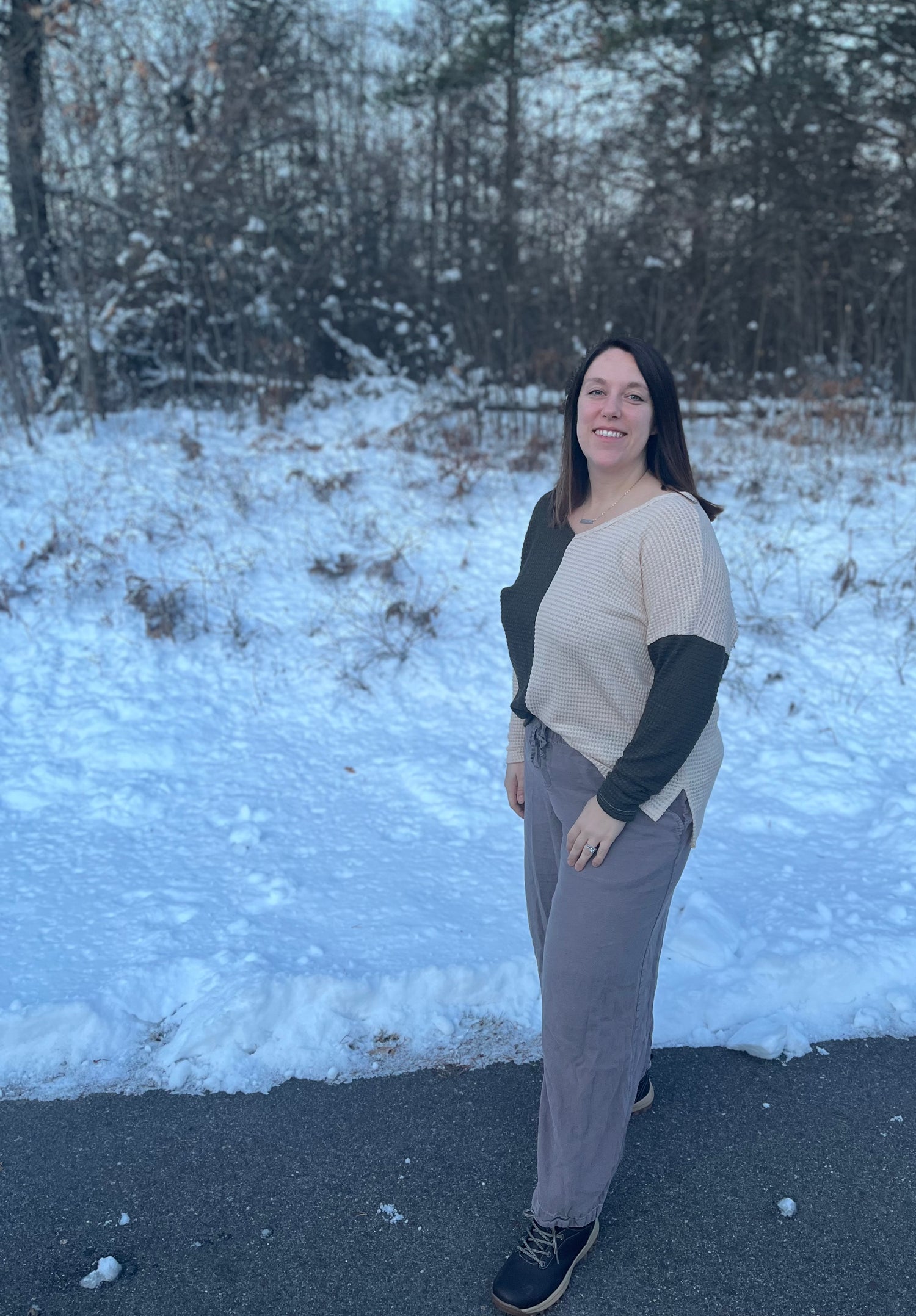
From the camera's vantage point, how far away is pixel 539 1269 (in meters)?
2.26

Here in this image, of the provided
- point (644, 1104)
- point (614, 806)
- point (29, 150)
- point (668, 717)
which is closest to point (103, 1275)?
point (644, 1104)

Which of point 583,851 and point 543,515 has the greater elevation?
point 543,515

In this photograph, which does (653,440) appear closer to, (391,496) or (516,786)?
(516,786)

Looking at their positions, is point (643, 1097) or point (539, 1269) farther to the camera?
point (643, 1097)

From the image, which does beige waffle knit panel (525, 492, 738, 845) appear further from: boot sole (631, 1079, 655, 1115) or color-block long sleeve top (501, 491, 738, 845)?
boot sole (631, 1079, 655, 1115)

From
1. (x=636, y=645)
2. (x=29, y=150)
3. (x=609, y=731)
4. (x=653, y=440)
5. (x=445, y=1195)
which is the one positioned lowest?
(x=445, y=1195)


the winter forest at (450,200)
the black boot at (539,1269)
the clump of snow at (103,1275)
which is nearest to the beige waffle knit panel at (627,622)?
the black boot at (539,1269)

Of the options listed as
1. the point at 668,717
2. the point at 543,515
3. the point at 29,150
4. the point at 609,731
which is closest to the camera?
the point at 668,717

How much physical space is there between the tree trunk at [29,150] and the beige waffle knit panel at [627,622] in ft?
32.6

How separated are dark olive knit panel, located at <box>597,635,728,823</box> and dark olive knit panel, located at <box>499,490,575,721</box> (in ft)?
1.25

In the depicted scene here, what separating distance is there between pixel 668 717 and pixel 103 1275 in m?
1.87

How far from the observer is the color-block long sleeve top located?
203 cm

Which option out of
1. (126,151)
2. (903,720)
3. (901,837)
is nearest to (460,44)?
(126,151)

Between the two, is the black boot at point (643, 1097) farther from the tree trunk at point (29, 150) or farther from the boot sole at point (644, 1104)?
the tree trunk at point (29, 150)
